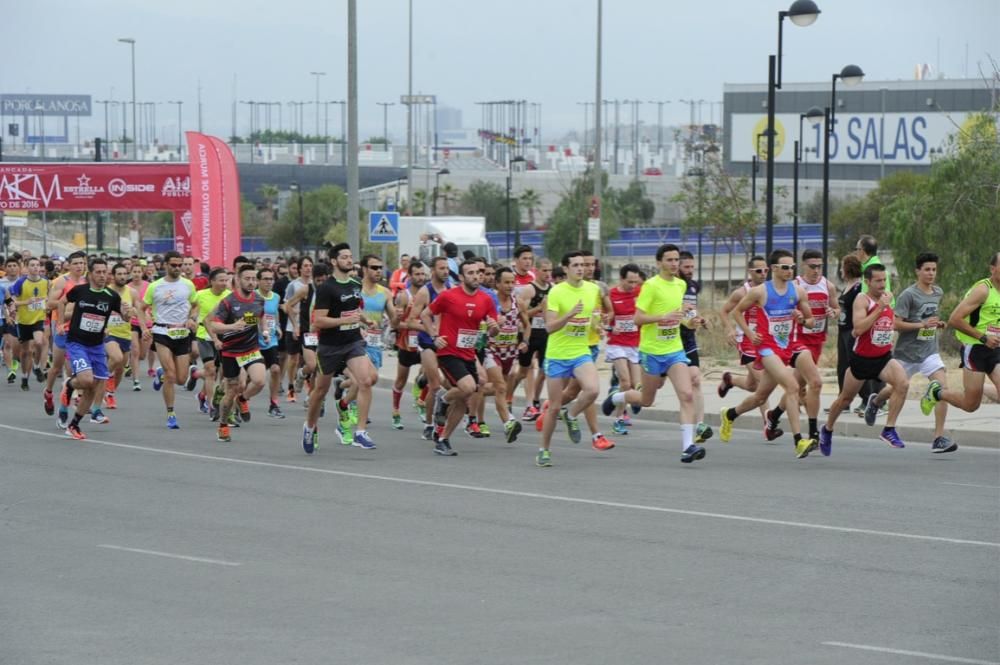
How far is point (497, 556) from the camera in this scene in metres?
9.55

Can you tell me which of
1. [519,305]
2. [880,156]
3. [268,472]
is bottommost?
[268,472]

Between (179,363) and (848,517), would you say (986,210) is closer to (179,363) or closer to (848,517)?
(179,363)

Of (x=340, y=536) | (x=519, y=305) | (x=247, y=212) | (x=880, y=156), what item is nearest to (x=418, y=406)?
(x=519, y=305)

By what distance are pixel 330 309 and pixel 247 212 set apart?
327 ft

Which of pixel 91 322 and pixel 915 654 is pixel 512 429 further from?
pixel 915 654

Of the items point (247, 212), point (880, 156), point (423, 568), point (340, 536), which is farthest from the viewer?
point (247, 212)

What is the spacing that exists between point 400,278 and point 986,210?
12.1 m

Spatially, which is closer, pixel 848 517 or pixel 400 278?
pixel 848 517

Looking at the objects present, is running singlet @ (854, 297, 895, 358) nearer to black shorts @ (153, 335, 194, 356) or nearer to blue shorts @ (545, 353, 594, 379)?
blue shorts @ (545, 353, 594, 379)

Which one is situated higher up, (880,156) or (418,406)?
(880,156)

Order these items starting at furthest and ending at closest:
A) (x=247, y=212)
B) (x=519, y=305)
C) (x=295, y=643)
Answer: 1. (x=247, y=212)
2. (x=519, y=305)
3. (x=295, y=643)

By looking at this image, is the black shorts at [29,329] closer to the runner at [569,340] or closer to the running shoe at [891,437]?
the runner at [569,340]

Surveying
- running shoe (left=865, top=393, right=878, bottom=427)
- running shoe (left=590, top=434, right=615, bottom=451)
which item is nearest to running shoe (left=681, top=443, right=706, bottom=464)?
running shoe (left=590, top=434, right=615, bottom=451)

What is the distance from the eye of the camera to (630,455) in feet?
49.1
